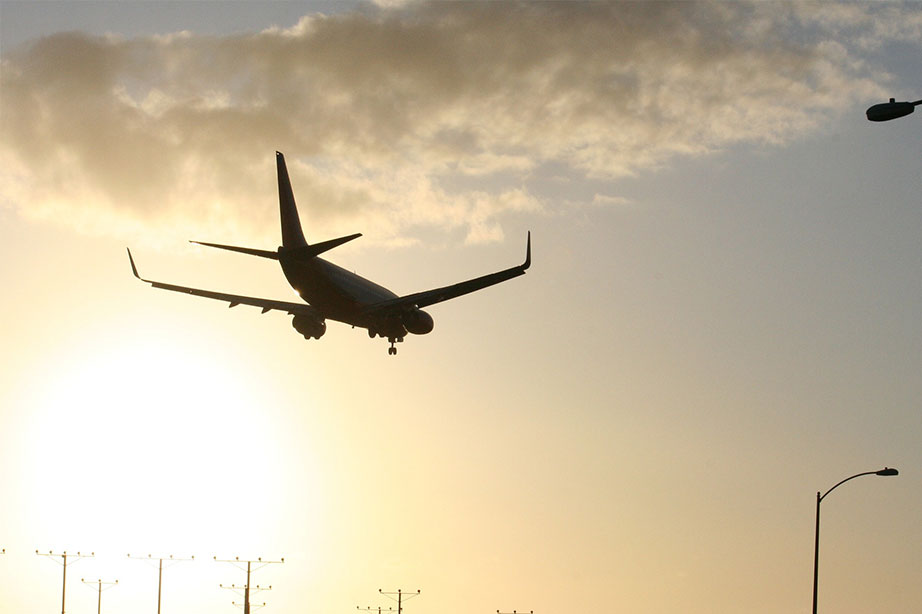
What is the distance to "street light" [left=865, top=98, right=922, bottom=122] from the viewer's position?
108 feet

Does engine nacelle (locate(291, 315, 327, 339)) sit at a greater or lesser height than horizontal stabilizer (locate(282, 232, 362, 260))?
lesser

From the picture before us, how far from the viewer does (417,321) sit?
76.1 meters

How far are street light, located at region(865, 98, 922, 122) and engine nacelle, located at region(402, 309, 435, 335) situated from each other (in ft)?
145

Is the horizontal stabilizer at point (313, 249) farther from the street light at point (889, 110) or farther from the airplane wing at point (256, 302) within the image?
the street light at point (889, 110)

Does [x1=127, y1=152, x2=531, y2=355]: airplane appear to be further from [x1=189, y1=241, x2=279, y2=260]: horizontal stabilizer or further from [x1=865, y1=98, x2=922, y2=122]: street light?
[x1=865, y1=98, x2=922, y2=122]: street light

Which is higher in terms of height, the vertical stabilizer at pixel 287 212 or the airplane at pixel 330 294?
the vertical stabilizer at pixel 287 212

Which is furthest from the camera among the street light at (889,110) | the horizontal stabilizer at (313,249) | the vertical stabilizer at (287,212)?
the vertical stabilizer at (287,212)

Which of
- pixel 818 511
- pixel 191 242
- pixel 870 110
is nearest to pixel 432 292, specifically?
pixel 191 242

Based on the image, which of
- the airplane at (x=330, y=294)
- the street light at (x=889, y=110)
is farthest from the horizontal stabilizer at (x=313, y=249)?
the street light at (x=889, y=110)

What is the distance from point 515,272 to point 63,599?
310ft

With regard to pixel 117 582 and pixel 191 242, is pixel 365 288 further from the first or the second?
pixel 117 582

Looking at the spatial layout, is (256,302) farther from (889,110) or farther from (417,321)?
(889,110)

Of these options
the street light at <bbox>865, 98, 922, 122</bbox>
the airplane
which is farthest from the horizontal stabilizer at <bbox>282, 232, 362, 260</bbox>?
the street light at <bbox>865, 98, 922, 122</bbox>

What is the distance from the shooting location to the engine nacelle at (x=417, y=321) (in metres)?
75.9
